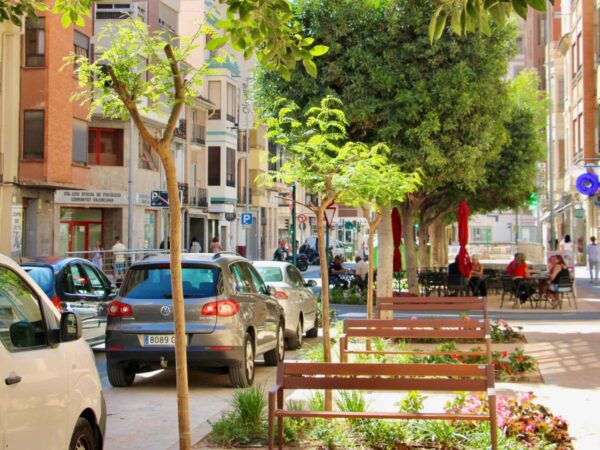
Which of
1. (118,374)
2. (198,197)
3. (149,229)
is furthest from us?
(198,197)

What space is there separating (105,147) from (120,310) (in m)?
34.4

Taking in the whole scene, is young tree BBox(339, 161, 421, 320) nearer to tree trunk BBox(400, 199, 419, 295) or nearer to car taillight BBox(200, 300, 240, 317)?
car taillight BBox(200, 300, 240, 317)

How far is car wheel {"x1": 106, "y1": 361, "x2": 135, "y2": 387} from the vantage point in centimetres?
1219

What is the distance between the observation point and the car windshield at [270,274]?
1717cm

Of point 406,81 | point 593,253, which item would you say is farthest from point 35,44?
point 593,253

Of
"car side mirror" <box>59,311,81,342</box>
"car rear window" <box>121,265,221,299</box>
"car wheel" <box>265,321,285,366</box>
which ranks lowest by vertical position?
"car wheel" <box>265,321,285,366</box>

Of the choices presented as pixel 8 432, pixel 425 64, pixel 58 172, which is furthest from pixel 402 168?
pixel 58 172

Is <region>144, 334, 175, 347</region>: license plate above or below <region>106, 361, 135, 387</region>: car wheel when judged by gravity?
above

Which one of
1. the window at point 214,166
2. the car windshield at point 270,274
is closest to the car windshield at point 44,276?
the car windshield at point 270,274

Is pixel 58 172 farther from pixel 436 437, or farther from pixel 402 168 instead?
pixel 436 437

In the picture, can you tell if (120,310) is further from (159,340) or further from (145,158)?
(145,158)

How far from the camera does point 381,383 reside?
6.66 metres

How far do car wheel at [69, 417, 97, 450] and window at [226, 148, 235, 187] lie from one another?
54.5 metres

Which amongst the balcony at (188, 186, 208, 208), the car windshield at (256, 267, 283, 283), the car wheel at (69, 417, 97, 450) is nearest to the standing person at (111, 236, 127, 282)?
the car windshield at (256, 267, 283, 283)
